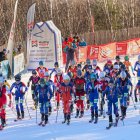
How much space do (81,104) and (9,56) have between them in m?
11.3

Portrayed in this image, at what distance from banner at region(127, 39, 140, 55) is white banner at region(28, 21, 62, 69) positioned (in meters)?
8.04

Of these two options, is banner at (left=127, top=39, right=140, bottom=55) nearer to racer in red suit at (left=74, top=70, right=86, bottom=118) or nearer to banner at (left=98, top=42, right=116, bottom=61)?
banner at (left=98, top=42, right=116, bottom=61)

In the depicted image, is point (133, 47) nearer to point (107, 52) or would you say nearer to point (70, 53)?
point (107, 52)

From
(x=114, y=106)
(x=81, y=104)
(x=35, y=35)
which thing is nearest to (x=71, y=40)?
(x=35, y=35)

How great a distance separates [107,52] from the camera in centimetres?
3400

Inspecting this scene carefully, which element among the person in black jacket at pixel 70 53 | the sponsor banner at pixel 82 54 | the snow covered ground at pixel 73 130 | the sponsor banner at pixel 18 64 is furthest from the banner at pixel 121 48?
the snow covered ground at pixel 73 130

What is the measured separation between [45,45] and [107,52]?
6663 mm

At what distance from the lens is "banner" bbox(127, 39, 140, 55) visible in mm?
35263

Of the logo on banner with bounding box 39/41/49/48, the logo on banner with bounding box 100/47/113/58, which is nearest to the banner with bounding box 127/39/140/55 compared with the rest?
the logo on banner with bounding box 100/47/113/58

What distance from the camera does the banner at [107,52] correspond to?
110 feet

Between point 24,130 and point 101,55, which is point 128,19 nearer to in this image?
point 101,55

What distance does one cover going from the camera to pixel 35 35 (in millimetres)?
29531

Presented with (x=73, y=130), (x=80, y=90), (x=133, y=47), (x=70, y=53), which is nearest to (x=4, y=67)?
(x=70, y=53)

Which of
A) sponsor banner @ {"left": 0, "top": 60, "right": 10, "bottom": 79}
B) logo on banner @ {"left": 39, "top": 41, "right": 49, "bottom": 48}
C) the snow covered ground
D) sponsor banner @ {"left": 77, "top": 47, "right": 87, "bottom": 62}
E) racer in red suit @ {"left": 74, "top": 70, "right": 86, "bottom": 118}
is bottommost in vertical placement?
the snow covered ground
